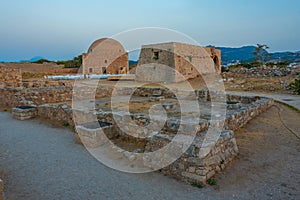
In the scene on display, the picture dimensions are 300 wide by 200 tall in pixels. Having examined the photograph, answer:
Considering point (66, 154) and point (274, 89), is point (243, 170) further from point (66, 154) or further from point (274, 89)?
point (274, 89)

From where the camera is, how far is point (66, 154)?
4.76 metres

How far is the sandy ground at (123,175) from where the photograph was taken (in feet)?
10.5

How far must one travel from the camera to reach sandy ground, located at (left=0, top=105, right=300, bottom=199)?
3207mm

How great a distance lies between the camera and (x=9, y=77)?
1441 cm

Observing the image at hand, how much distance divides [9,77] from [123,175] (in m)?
14.4

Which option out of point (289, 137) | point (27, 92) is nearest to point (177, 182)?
point (289, 137)

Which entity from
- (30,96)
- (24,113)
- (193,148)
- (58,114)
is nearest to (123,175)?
(193,148)

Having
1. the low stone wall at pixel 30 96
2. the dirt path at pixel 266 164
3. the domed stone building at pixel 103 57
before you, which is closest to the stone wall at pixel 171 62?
the low stone wall at pixel 30 96

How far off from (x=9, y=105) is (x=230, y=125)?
10490 mm

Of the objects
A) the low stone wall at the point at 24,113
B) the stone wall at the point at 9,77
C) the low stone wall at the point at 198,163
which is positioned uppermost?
the stone wall at the point at 9,77

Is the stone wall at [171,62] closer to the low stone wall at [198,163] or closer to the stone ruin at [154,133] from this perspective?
the stone ruin at [154,133]

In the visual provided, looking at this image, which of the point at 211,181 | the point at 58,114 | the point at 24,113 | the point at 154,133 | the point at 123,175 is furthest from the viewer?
the point at 24,113

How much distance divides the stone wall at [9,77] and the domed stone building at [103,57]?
53.4ft

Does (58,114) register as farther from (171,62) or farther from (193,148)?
(171,62)
